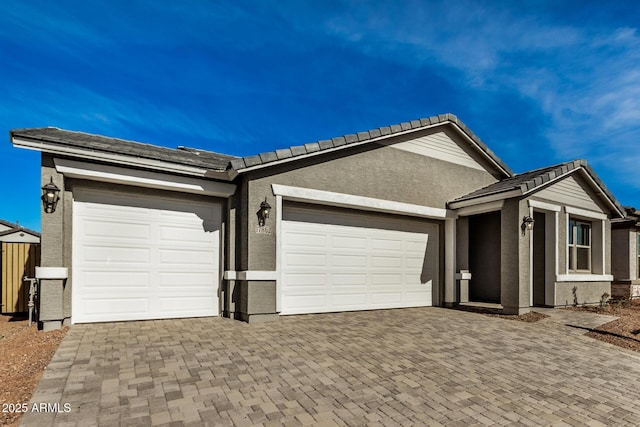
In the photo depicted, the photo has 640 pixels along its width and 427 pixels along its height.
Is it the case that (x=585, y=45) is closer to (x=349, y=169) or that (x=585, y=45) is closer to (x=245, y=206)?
(x=349, y=169)

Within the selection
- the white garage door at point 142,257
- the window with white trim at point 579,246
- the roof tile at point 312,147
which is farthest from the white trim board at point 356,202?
the window with white trim at point 579,246

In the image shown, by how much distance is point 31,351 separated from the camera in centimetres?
501

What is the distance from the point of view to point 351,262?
924 cm

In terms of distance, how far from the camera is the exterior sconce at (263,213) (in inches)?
300

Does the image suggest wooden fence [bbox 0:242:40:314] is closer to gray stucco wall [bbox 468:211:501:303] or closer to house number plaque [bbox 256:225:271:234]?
house number plaque [bbox 256:225:271:234]

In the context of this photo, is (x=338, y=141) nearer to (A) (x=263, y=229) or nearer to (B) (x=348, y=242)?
(B) (x=348, y=242)

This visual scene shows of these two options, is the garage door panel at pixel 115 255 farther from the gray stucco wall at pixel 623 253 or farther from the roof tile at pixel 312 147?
the gray stucco wall at pixel 623 253

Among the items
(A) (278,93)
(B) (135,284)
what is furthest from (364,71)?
(B) (135,284)

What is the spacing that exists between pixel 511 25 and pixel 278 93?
25.4 ft

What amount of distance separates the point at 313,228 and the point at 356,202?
1.37m

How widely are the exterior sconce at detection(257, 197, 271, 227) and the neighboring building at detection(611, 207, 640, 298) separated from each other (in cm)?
1529

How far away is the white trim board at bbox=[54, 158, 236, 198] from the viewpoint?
6.61m

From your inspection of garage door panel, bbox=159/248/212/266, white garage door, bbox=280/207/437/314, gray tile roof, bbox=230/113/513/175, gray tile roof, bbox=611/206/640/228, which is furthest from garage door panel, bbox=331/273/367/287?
gray tile roof, bbox=611/206/640/228

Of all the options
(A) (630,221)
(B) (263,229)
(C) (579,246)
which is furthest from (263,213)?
(A) (630,221)
